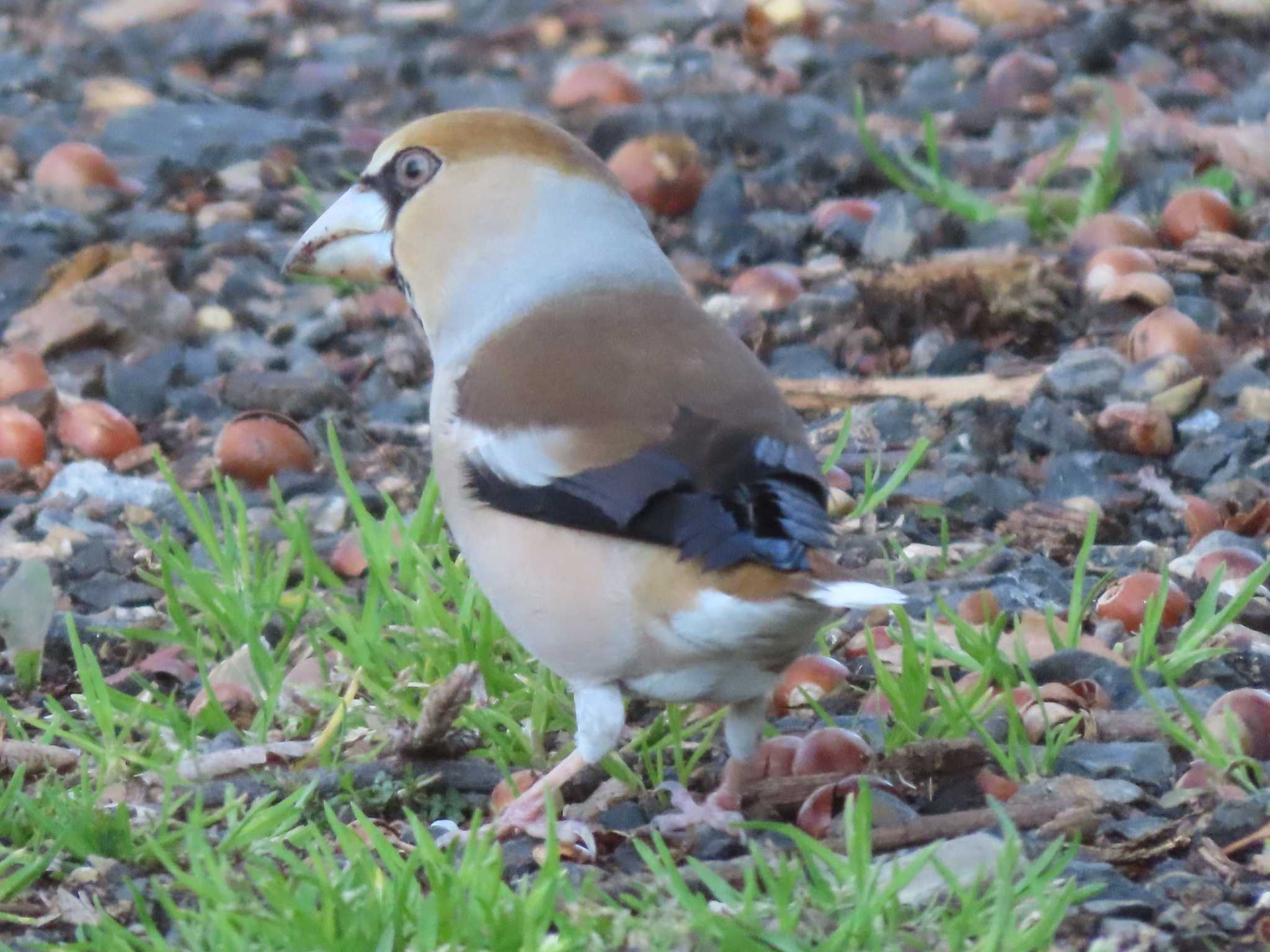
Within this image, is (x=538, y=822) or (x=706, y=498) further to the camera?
(x=538, y=822)

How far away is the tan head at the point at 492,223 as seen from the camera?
3889 millimetres

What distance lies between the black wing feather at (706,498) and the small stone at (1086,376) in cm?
200

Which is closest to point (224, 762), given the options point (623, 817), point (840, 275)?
point (623, 817)

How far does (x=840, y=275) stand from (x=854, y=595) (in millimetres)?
3196

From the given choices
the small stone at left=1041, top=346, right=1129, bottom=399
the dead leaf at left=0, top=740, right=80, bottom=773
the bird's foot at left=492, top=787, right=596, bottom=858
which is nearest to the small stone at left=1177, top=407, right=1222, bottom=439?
the small stone at left=1041, top=346, right=1129, bottom=399

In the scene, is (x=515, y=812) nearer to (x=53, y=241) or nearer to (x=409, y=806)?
(x=409, y=806)

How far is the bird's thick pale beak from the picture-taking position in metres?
4.16

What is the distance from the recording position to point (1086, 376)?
17.0 feet

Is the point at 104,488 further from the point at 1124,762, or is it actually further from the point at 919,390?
the point at 1124,762

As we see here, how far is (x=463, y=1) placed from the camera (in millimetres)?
8930

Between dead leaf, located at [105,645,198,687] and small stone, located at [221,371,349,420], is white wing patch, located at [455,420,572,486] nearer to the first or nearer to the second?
dead leaf, located at [105,645,198,687]

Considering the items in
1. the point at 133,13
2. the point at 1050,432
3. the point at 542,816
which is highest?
the point at 542,816

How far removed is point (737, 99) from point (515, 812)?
14.7ft

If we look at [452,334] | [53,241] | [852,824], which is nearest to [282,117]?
[53,241]
